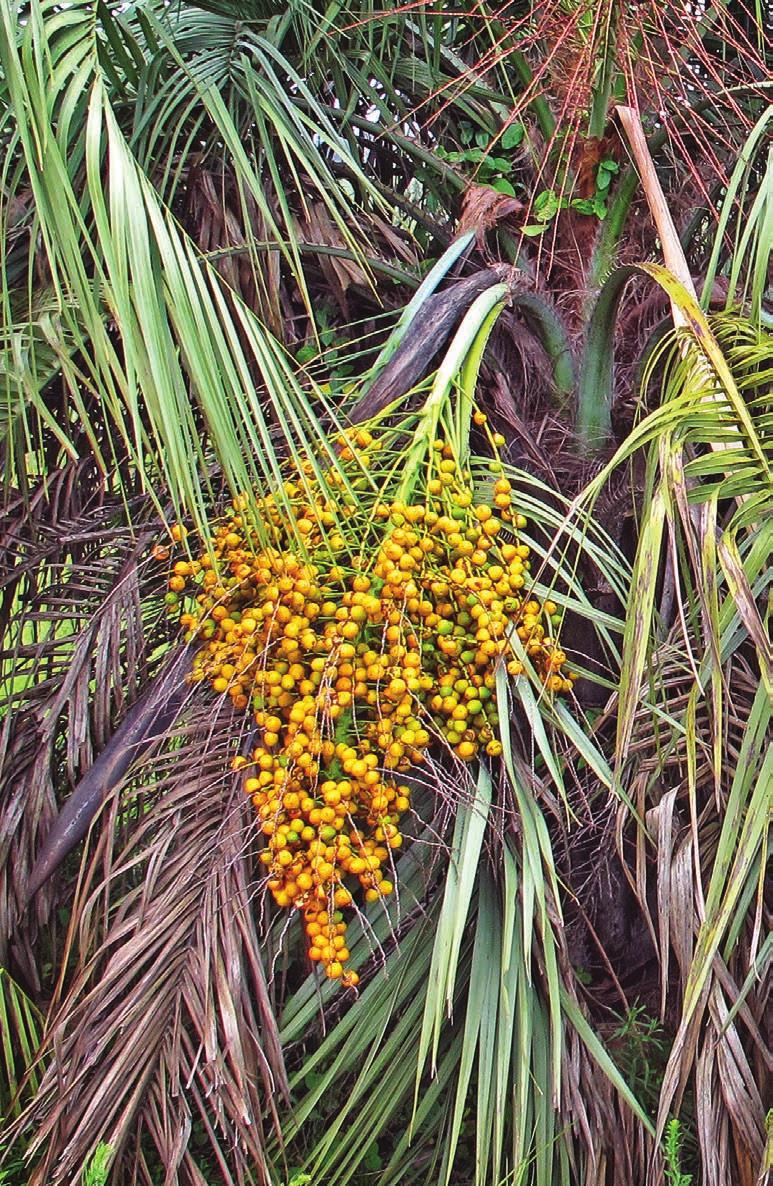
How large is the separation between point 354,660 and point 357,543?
0.55 feet

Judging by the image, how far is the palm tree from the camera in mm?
1378

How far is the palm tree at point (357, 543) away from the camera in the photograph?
1.38 meters

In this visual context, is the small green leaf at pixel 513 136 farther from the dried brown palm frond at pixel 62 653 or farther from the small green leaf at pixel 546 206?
the dried brown palm frond at pixel 62 653

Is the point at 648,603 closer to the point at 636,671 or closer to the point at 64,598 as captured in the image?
the point at 636,671

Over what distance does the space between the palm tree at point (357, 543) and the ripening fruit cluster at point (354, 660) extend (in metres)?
0.07

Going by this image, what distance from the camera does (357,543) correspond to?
5.06 ft

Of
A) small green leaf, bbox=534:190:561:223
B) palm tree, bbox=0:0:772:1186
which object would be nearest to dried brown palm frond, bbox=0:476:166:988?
palm tree, bbox=0:0:772:1186

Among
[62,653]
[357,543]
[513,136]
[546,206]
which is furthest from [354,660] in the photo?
[513,136]

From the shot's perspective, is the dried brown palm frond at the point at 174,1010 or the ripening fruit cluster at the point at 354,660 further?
the dried brown palm frond at the point at 174,1010

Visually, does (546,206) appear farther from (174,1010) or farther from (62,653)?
(174,1010)

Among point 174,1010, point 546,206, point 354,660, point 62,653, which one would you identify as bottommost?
point 174,1010

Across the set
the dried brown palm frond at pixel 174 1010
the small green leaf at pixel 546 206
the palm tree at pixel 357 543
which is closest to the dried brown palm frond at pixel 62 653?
the palm tree at pixel 357 543

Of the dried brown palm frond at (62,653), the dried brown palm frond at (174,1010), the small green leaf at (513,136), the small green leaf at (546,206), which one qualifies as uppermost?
the small green leaf at (513,136)

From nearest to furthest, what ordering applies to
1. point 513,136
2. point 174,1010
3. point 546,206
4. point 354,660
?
point 354,660, point 174,1010, point 546,206, point 513,136
